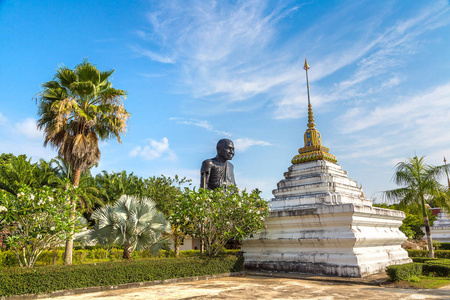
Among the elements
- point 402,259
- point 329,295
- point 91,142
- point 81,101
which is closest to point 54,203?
point 91,142

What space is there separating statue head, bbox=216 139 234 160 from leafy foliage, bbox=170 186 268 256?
3.30 meters

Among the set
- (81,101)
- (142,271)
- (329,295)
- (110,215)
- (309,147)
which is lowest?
(329,295)

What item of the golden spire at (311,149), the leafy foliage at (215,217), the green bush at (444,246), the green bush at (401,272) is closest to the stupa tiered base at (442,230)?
the green bush at (444,246)

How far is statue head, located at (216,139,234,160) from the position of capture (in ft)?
47.6

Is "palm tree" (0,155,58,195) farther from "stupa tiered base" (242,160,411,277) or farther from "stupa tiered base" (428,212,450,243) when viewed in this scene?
"stupa tiered base" (428,212,450,243)

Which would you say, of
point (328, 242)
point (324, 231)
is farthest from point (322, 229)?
point (328, 242)

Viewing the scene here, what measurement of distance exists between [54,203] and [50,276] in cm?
224

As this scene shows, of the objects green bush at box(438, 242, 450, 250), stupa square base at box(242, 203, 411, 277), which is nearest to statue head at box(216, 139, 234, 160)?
stupa square base at box(242, 203, 411, 277)

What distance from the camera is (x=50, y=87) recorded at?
13516 mm

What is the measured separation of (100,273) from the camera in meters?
8.29

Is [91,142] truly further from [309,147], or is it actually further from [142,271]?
[309,147]

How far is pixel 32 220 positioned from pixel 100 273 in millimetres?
2354

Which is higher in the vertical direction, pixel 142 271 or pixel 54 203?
pixel 54 203

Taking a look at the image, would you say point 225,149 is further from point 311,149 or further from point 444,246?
point 444,246
